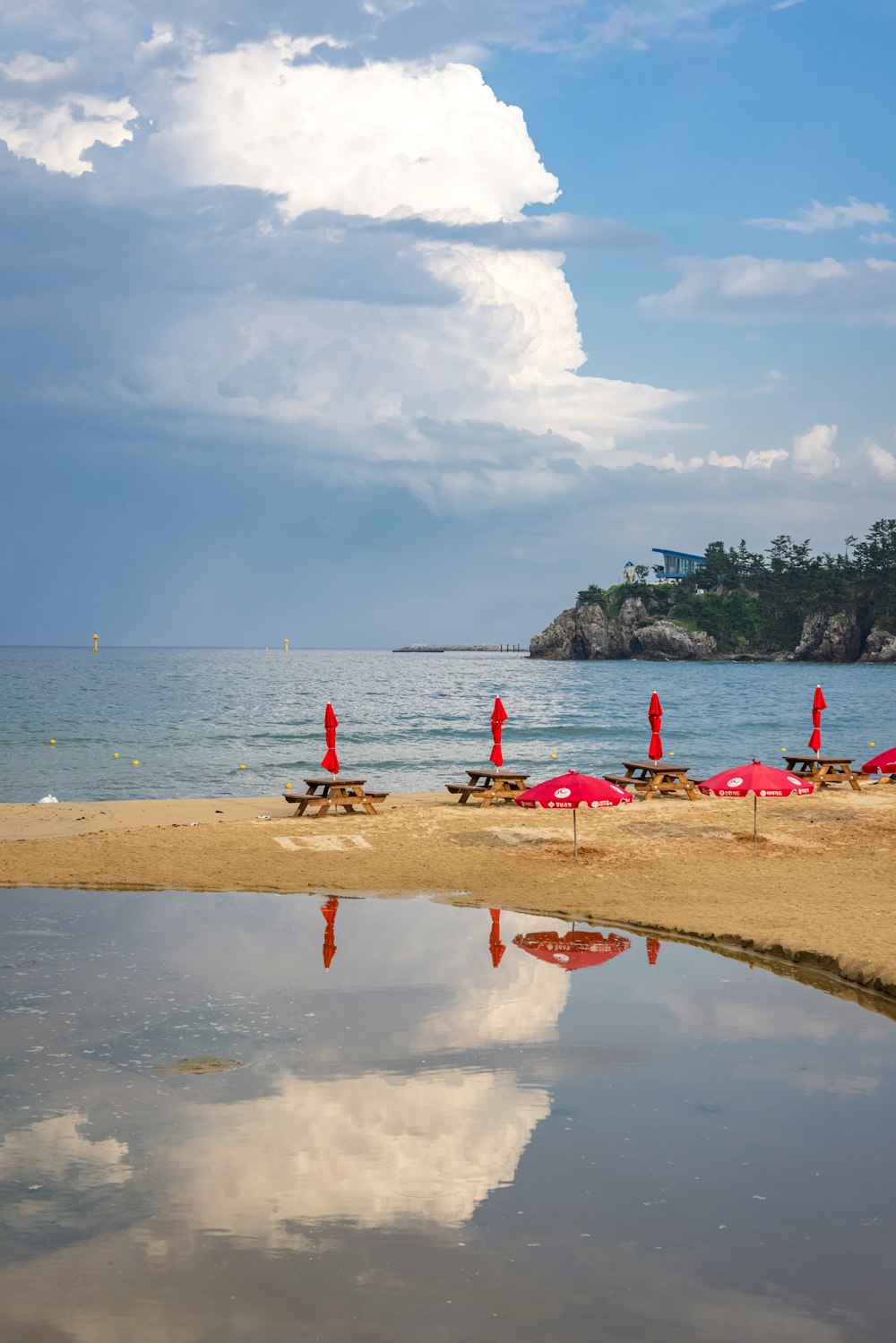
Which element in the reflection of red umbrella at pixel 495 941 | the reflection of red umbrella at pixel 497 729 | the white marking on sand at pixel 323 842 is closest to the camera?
the reflection of red umbrella at pixel 495 941

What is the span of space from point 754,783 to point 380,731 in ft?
141

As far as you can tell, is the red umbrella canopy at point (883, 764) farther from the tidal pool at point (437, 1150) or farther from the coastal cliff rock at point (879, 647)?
the coastal cliff rock at point (879, 647)

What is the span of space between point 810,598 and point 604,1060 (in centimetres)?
17541

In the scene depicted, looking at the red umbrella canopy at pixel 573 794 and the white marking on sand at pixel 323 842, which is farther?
the white marking on sand at pixel 323 842

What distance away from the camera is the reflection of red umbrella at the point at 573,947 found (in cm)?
1335

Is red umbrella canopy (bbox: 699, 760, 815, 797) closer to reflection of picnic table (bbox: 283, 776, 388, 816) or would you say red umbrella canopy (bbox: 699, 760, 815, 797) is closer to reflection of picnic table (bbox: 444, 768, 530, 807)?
reflection of picnic table (bbox: 444, 768, 530, 807)

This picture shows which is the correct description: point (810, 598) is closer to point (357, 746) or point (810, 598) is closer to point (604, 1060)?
point (357, 746)

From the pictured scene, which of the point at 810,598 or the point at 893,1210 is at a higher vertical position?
the point at 810,598

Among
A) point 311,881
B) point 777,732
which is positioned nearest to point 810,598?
point 777,732

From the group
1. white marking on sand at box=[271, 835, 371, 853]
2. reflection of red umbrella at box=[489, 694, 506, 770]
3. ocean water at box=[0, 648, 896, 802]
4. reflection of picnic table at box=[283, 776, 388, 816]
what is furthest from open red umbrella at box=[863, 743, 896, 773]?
ocean water at box=[0, 648, 896, 802]

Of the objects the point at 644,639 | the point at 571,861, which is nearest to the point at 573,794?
the point at 571,861

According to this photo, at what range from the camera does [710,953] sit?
1371 cm

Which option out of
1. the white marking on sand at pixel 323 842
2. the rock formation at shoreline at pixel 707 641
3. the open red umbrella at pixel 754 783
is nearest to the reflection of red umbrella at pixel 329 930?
the white marking on sand at pixel 323 842

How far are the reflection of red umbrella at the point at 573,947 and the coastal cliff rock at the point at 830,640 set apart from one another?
166377 mm
